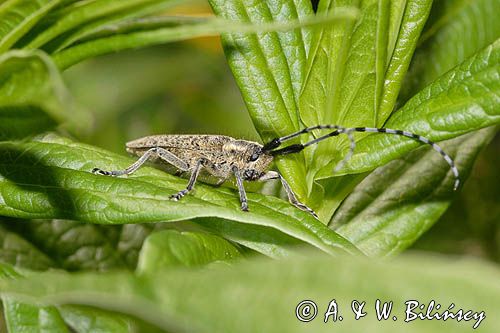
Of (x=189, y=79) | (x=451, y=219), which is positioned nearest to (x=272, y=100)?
(x=451, y=219)

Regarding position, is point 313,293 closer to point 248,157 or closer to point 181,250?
point 181,250

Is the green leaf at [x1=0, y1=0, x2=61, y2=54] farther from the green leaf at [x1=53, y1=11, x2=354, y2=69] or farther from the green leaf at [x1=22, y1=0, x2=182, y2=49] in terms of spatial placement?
the green leaf at [x1=53, y1=11, x2=354, y2=69]

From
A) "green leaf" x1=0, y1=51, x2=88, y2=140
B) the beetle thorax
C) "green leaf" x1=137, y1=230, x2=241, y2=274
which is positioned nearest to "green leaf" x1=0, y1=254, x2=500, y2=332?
"green leaf" x1=137, y1=230, x2=241, y2=274

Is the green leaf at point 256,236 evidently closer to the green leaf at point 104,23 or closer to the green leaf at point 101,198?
the green leaf at point 101,198

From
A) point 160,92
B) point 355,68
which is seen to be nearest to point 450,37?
point 355,68

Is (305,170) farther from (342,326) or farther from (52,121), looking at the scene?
(342,326)

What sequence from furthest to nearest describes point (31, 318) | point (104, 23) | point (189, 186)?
point (189, 186)
point (31, 318)
point (104, 23)

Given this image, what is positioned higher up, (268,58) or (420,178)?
(268,58)
